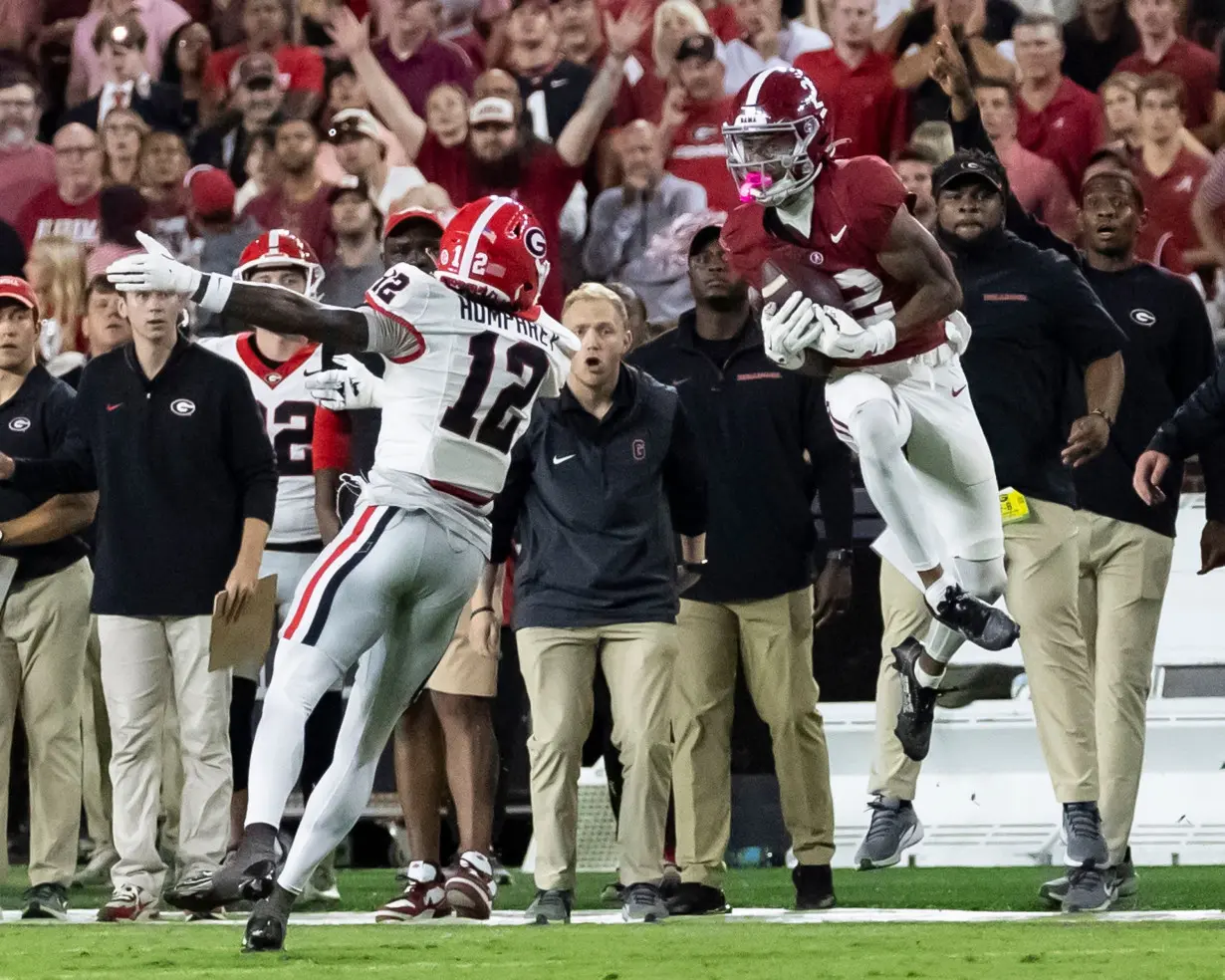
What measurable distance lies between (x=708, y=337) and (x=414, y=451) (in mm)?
1973

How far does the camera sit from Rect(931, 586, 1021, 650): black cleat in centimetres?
594

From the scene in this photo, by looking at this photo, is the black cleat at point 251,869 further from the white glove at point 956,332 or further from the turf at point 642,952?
the white glove at point 956,332

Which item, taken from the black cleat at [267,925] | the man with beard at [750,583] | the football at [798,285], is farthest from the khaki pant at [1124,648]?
the black cleat at [267,925]

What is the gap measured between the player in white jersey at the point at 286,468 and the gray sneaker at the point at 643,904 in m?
1.46

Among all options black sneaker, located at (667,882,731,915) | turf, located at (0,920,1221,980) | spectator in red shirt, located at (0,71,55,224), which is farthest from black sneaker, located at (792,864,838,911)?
spectator in red shirt, located at (0,71,55,224)

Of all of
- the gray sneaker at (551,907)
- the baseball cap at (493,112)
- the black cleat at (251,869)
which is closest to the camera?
the black cleat at (251,869)

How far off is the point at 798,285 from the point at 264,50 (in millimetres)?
6895

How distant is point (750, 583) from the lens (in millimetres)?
7121

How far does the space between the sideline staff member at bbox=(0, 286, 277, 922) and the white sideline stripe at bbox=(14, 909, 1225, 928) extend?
1.24 ft

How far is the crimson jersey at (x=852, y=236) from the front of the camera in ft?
19.4

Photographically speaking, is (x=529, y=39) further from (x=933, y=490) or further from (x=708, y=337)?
(x=933, y=490)

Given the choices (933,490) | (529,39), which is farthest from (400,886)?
(529,39)

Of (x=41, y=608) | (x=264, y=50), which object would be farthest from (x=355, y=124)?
(x=41, y=608)

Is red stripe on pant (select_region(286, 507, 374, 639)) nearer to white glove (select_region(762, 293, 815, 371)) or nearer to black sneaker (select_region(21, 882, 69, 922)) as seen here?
white glove (select_region(762, 293, 815, 371))
